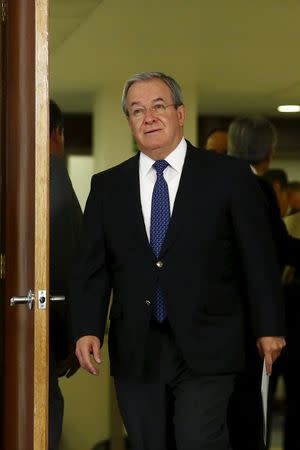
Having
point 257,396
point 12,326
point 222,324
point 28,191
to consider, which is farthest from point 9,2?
point 257,396

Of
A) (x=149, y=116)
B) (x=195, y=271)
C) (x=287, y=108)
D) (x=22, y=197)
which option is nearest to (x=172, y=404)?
(x=195, y=271)

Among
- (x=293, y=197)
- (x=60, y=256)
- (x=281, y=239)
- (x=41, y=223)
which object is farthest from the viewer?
(x=293, y=197)

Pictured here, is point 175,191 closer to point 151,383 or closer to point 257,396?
point 151,383

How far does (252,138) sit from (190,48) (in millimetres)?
436

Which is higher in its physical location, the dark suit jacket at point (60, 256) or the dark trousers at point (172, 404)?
the dark suit jacket at point (60, 256)

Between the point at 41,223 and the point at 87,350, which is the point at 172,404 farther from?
the point at 41,223

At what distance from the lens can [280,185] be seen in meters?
3.81

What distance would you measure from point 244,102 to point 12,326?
1425 mm

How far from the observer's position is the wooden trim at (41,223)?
2.70m

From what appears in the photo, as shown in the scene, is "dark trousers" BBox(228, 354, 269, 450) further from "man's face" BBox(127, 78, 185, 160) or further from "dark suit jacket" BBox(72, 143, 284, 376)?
"man's face" BBox(127, 78, 185, 160)

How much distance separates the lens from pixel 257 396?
353 cm

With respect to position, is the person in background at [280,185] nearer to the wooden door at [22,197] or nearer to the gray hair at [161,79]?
the gray hair at [161,79]

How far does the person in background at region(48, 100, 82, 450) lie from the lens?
3.27 meters

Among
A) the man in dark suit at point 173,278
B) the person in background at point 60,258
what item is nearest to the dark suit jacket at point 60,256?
the person in background at point 60,258
